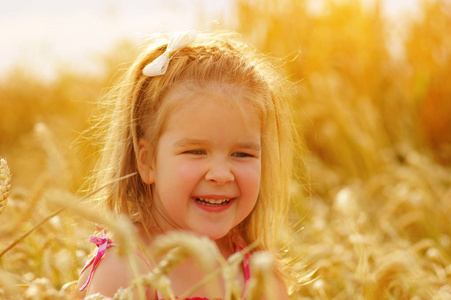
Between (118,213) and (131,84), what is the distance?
0.40 meters

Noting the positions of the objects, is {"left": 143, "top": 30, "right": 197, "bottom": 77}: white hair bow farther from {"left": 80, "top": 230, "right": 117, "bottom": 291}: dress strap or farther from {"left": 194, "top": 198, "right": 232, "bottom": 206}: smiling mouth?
{"left": 80, "top": 230, "right": 117, "bottom": 291}: dress strap

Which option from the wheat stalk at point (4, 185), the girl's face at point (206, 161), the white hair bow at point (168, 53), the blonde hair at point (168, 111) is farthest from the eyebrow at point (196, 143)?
the wheat stalk at point (4, 185)

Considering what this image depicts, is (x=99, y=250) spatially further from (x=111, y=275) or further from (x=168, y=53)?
(x=168, y=53)

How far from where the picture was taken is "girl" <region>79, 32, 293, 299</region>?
1597 mm

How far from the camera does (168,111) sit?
1.67m

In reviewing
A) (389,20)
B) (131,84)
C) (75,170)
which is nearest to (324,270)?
(131,84)

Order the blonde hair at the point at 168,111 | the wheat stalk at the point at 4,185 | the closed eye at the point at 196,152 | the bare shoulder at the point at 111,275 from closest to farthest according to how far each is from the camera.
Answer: the wheat stalk at the point at 4,185 → the bare shoulder at the point at 111,275 → the closed eye at the point at 196,152 → the blonde hair at the point at 168,111

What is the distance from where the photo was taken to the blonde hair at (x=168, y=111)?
172cm

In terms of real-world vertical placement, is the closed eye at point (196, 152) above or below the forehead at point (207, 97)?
below

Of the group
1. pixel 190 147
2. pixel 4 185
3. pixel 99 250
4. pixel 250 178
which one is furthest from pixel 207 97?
pixel 4 185

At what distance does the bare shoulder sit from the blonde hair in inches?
6.3

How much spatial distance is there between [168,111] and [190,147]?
14 centimetres

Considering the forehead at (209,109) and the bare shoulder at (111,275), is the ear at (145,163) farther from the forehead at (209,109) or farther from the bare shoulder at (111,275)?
the bare shoulder at (111,275)

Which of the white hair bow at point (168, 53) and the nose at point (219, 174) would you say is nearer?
the nose at point (219, 174)
